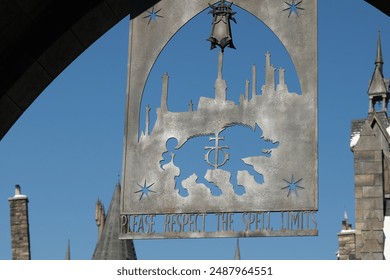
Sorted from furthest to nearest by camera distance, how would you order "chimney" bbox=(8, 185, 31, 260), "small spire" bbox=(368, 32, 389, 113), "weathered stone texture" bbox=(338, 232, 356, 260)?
1. "chimney" bbox=(8, 185, 31, 260)
2. "small spire" bbox=(368, 32, 389, 113)
3. "weathered stone texture" bbox=(338, 232, 356, 260)

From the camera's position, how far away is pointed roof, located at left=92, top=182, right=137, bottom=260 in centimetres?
4550

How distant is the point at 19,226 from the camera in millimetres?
39562

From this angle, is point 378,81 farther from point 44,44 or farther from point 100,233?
point 44,44

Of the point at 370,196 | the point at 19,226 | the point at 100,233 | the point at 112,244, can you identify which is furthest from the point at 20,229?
the point at 370,196

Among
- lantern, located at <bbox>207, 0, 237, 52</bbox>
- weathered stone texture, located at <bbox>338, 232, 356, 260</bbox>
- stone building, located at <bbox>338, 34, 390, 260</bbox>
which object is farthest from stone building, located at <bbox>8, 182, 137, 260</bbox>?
lantern, located at <bbox>207, 0, 237, 52</bbox>

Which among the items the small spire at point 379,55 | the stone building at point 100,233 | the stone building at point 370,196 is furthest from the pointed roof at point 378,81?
the stone building at point 100,233

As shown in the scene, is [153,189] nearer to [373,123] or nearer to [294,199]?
[294,199]

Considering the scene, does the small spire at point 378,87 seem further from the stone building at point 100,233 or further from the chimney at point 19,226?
the chimney at point 19,226

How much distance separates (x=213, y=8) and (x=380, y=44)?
28.1m

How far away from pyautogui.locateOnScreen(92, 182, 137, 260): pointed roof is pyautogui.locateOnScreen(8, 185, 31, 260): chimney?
222 inches

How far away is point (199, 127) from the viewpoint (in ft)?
22.1

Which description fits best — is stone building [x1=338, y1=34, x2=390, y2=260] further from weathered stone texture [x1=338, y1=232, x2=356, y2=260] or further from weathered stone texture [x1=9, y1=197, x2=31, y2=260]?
weathered stone texture [x1=9, y1=197, x2=31, y2=260]

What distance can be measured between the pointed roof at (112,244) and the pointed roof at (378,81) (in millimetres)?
14322
